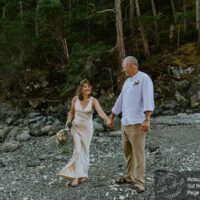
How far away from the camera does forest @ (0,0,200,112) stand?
66.1ft

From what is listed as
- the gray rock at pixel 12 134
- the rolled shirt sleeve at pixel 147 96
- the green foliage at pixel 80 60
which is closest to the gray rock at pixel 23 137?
the gray rock at pixel 12 134

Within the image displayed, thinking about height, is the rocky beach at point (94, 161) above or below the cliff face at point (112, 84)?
below

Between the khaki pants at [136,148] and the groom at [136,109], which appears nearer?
the groom at [136,109]

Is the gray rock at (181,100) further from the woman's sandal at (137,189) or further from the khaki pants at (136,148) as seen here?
the woman's sandal at (137,189)

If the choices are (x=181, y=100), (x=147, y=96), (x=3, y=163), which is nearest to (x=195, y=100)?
(x=181, y=100)

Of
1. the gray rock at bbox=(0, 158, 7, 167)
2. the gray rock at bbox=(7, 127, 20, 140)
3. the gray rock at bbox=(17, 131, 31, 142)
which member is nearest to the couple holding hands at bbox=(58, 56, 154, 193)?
the gray rock at bbox=(0, 158, 7, 167)

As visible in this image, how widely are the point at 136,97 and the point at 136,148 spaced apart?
2.71 ft

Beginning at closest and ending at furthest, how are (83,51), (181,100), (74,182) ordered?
Result: 1. (74,182)
2. (83,51)
3. (181,100)

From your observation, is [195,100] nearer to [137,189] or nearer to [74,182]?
[74,182]

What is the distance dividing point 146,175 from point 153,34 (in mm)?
19176

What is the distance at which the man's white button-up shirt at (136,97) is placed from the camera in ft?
21.5

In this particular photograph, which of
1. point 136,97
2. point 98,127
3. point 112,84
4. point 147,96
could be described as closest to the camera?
point 147,96

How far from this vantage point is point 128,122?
6.71 metres

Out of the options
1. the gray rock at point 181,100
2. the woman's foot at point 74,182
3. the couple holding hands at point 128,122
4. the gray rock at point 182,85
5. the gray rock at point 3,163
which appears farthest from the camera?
the gray rock at point 182,85
